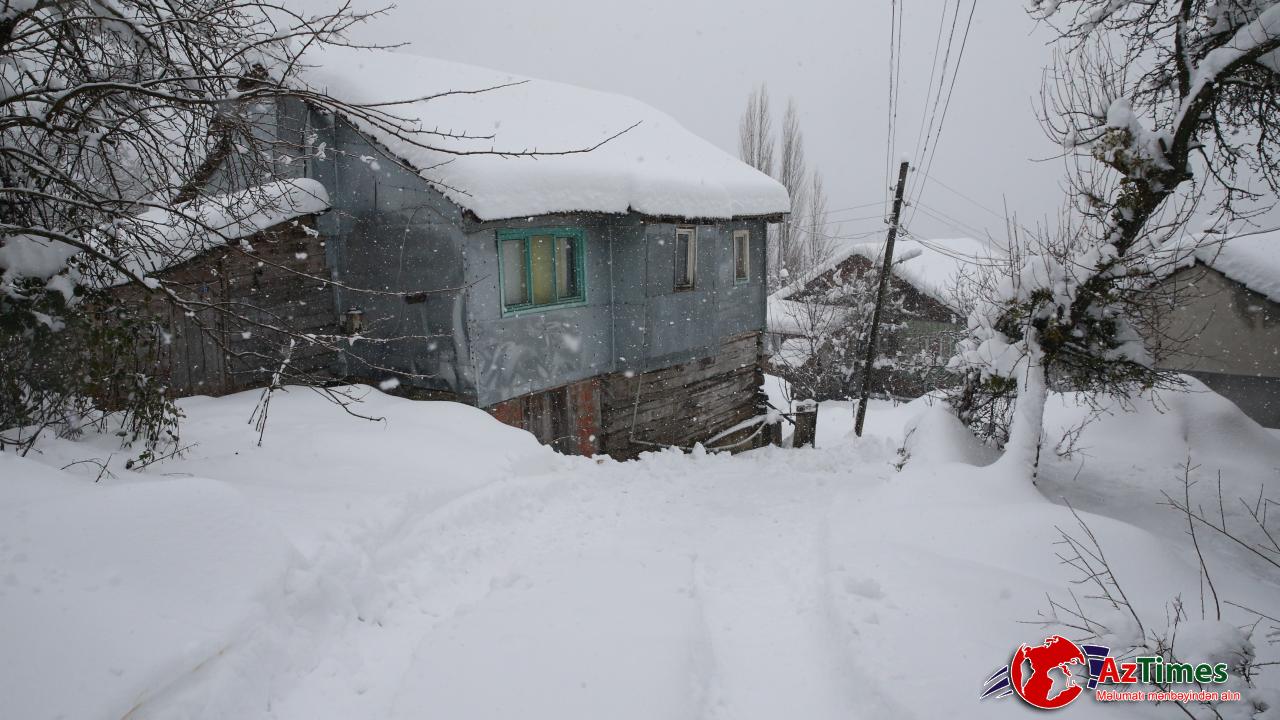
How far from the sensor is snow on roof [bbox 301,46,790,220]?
898cm

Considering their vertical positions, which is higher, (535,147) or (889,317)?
(535,147)

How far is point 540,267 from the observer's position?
418 inches

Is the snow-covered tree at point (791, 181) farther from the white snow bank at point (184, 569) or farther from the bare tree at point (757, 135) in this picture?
the white snow bank at point (184, 569)

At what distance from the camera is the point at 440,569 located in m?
5.38

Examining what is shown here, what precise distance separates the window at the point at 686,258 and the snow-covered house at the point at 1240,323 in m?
10.5

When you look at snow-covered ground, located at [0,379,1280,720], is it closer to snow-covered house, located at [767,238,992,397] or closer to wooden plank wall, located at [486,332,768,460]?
wooden plank wall, located at [486,332,768,460]

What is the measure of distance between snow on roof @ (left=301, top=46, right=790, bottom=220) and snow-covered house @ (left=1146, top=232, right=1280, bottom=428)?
1010 centimetres

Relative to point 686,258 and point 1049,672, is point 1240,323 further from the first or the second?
point 1049,672

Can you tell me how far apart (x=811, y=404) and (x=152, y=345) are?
13034mm

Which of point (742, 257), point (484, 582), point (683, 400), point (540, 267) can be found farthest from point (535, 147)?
point (742, 257)

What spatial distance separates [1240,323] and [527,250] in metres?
16.4

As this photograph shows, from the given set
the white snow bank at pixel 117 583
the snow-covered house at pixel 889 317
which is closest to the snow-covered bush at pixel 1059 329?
the white snow bank at pixel 117 583

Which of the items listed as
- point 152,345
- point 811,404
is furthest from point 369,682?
point 811,404

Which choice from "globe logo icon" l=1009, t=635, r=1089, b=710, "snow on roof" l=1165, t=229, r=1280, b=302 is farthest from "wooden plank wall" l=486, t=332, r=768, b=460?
"snow on roof" l=1165, t=229, r=1280, b=302
